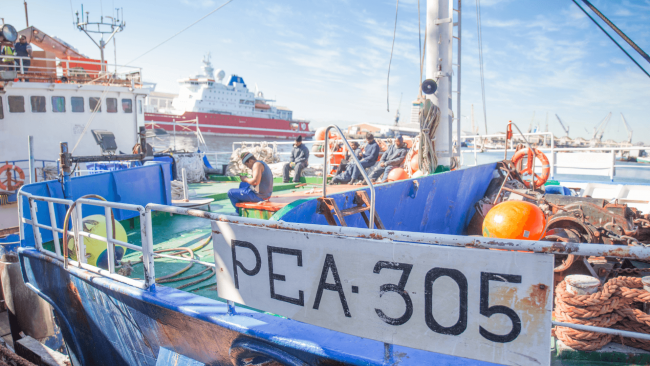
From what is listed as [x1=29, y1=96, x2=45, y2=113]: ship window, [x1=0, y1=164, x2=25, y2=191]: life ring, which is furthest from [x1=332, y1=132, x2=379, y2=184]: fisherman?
[x1=29, y1=96, x2=45, y2=113]: ship window

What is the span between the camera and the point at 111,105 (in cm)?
1469

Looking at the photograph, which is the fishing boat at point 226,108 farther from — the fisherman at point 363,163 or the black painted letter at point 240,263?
the black painted letter at point 240,263

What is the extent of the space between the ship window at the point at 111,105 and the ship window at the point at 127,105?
0.34m

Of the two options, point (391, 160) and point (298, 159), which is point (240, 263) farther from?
point (298, 159)

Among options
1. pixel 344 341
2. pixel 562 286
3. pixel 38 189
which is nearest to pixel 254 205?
pixel 38 189

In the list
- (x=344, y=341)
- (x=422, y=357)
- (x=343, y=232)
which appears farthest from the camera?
(x=344, y=341)

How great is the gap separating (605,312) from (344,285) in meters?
1.97

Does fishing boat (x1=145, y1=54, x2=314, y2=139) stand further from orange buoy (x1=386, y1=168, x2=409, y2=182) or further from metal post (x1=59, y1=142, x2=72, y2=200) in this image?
metal post (x1=59, y1=142, x2=72, y2=200)

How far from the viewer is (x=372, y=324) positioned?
1.96 metres

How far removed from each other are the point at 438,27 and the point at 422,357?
235 inches

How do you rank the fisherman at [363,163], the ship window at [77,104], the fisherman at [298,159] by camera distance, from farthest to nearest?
the ship window at [77,104] → the fisherman at [298,159] → the fisherman at [363,163]

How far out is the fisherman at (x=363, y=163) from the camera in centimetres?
988

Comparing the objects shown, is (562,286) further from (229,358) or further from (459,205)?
(459,205)

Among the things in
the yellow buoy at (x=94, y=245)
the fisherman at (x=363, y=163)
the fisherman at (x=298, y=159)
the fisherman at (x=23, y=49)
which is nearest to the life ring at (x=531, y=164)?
the fisherman at (x=363, y=163)
